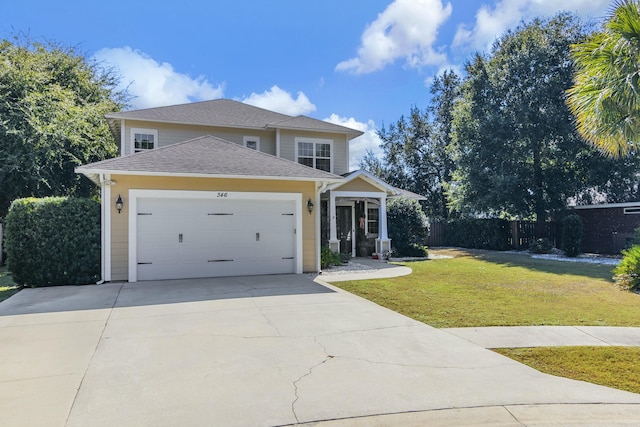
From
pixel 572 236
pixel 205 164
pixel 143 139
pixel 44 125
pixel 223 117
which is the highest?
pixel 223 117

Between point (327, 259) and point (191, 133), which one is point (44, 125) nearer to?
point (191, 133)

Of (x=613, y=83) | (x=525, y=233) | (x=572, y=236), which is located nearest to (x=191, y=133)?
(x=613, y=83)

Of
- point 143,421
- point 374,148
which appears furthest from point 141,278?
point 374,148

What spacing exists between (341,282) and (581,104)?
762cm

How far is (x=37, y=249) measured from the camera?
9336 mm

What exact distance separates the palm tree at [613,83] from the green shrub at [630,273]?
9.03 ft

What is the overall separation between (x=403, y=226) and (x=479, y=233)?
690 centimetres

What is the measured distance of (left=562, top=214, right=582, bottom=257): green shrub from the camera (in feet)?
59.4

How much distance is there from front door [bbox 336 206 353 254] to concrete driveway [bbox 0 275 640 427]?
10328 millimetres

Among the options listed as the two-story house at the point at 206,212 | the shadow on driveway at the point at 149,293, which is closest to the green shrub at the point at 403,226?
the two-story house at the point at 206,212

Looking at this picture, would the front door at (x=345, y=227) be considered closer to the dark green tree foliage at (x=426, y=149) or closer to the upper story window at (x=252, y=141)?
the upper story window at (x=252, y=141)

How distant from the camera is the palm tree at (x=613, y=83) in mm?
9117

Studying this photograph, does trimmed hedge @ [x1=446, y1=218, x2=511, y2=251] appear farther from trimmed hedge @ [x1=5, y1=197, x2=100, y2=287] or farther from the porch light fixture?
trimmed hedge @ [x1=5, y1=197, x2=100, y2=287]

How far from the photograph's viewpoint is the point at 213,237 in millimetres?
10961
